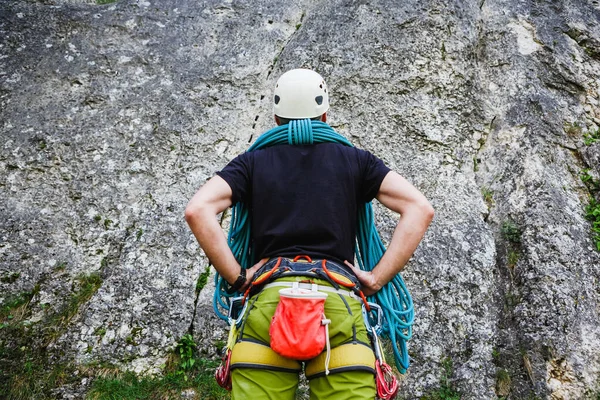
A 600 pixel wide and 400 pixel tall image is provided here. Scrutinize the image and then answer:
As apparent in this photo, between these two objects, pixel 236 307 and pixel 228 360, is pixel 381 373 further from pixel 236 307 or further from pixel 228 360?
pixel 236 307

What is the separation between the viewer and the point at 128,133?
498 cm

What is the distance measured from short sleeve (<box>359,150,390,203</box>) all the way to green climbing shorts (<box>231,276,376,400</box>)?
56 centimetres

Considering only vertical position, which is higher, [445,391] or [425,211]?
[425,211]

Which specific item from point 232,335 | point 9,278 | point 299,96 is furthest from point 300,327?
point 9,278

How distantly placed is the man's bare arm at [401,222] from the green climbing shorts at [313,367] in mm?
354

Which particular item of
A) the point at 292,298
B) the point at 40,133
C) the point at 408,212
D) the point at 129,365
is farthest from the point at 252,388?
the point at 40,133

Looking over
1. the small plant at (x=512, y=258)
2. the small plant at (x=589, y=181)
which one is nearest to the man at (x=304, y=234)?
the small plant at (x=512, y=258)

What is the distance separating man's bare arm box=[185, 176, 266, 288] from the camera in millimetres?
2438

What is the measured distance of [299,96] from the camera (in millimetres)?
2744

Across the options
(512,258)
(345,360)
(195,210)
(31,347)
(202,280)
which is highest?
(195,210)

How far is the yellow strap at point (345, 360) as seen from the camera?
7.30ft

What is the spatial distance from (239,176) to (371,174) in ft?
2.20

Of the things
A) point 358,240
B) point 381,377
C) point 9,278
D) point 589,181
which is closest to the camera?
point 381,377

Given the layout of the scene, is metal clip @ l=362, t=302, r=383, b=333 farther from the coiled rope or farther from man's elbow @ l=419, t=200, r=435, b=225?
man's elbow @ l=419, t=200, r=435, b=225
